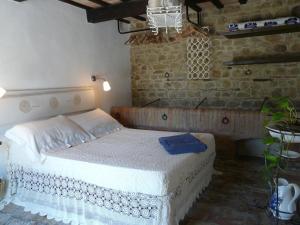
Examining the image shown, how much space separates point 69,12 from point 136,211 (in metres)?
2.58

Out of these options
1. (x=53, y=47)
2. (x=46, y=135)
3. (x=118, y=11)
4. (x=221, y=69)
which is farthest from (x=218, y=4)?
(x=46, y=135)

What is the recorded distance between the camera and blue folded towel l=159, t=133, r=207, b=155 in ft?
7.64

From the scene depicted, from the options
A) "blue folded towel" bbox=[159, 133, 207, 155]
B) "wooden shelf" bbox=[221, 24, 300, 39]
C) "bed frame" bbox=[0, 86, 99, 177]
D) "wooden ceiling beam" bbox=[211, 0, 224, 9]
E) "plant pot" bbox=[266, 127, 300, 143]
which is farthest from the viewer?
"wooden ceiling beam" bbox=[211, 0, 224, 9]

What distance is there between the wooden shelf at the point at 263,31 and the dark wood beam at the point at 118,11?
1247mm

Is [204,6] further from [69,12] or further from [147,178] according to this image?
[147,178]

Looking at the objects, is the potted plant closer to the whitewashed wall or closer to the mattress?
the mattress

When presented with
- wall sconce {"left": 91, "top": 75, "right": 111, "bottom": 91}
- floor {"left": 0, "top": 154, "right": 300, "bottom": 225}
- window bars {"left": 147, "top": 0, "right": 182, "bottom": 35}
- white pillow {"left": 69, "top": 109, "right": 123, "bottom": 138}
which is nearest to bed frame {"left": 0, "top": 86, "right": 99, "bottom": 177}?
wall sconce {"left": 91, "top": 75, "right": 111, "bottom": 91}

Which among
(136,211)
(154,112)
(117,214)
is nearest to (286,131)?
(136,211)

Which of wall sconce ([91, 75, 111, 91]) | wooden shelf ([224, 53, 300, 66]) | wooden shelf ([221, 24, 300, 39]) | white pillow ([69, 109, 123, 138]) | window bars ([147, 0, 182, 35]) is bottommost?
white pillow ([69, 109, 123, 138])

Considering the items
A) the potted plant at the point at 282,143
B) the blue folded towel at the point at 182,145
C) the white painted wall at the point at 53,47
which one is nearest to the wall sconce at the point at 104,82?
the white painted wall at the point at 53,47

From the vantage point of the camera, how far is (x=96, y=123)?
10.3 feet

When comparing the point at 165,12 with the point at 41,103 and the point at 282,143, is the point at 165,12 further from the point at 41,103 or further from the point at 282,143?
the point at 41,103

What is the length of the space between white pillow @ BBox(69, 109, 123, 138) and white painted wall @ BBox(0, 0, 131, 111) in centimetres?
50

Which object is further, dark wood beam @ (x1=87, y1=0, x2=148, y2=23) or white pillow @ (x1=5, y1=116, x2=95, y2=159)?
dark wood beam @ (x1=87, y1=0, x2=148, y2=23)
